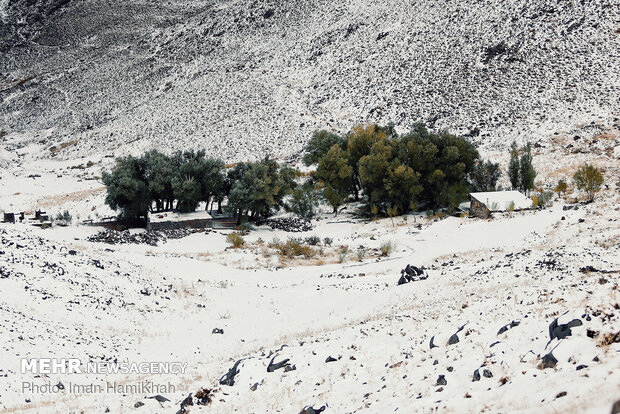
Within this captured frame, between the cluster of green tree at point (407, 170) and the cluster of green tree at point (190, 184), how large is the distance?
4160mm

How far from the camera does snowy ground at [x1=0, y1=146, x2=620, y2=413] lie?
23.2 feet

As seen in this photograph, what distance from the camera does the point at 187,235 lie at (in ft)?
112

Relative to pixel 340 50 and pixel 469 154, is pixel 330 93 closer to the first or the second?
pixel 340 50

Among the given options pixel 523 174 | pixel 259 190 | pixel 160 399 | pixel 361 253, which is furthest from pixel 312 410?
pixel 523 174

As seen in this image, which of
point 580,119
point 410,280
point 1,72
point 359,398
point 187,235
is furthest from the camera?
point 1,72

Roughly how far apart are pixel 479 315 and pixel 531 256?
8.51 metres

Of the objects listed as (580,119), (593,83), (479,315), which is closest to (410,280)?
(479,315)

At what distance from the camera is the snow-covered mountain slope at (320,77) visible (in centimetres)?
5944

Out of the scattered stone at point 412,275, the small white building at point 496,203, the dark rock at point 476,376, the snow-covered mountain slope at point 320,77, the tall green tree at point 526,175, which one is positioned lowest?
the scattered stone at point 412,275

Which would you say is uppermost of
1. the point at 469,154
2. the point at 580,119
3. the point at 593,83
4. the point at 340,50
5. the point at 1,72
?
the point at 1,72

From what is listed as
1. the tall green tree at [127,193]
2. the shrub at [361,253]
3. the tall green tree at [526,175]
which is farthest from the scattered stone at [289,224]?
the tall green tree at [526,175]

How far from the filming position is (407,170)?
38.3 m

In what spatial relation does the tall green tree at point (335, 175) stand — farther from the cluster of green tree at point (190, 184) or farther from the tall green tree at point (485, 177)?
the tall green tree at point (485, 177)

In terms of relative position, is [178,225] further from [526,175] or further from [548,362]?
[548,362]
